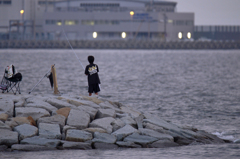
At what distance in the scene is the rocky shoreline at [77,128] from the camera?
34.2 feet

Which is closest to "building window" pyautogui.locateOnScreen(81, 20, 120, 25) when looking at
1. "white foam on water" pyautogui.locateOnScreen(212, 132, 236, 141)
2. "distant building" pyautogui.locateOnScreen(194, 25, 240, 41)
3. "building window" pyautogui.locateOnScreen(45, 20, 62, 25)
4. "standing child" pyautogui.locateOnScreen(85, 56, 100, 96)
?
"building window" pyautogui.locateOnScreen(45, 20, 62, 25)

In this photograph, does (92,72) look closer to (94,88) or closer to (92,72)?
(92,72)

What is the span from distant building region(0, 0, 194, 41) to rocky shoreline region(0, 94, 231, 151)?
318 ft

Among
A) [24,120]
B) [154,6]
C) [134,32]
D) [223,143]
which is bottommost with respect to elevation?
[223,143]

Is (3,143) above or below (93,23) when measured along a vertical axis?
below

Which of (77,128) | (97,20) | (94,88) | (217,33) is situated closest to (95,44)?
(97,20)

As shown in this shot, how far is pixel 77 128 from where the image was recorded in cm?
1127

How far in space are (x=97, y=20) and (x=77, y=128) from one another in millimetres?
104580

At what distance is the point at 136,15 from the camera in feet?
368

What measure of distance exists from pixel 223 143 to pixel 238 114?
6.01 meters

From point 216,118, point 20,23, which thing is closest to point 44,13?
point 20,23

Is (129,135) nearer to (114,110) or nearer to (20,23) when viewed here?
(114,110)

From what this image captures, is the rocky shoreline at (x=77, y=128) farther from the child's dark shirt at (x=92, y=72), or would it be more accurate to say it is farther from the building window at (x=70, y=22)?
the building window at (x=70, y=22)

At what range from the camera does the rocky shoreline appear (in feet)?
34.2
